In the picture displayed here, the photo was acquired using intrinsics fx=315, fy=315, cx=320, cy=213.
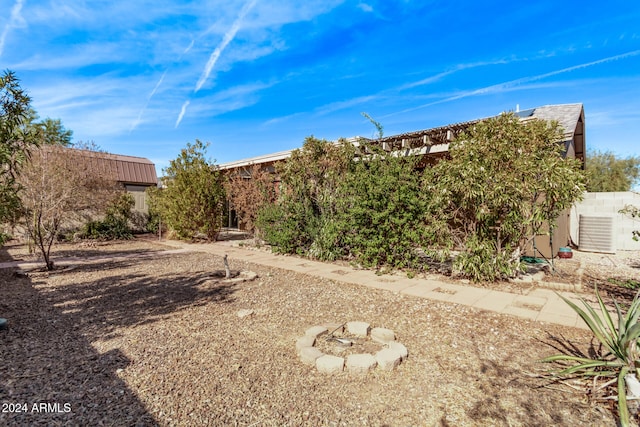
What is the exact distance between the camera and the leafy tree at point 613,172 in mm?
20531

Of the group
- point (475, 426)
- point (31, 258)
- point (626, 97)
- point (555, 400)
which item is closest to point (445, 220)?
point (555, 400)

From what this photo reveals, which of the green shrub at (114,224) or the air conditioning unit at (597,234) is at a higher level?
the green shrub at (114,224)

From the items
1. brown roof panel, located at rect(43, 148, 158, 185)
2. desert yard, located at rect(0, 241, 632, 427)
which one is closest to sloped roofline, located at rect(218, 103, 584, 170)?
desert yard, located at rect(0, 241, 632, 427)

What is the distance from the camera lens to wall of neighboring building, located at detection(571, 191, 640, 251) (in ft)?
36.1

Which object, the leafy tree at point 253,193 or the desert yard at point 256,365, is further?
the leafy tree at point 253,193

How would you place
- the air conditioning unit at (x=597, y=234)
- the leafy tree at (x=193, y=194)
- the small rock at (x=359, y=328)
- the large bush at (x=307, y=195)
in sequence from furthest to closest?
the leafy tree at (x=193, y=194) → the air conditioning unit at (x=597, y=234) → the large bush at (x=307, y=195) → the small rock at (x=359, y=328)

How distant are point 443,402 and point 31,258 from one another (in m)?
11.2

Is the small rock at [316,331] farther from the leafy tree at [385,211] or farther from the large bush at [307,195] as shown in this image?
the large bush at [307,195]

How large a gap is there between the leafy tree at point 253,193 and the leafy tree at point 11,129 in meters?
6.62

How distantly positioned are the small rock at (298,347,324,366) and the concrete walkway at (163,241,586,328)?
278cm

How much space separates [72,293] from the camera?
18.4 ft

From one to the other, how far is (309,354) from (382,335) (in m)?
0.96

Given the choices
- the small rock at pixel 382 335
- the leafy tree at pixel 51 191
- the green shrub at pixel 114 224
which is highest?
the leafy tree at pixel 51 191

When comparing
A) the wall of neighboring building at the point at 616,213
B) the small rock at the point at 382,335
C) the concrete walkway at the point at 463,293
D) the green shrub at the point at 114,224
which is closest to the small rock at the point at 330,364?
the small rock at the point at 382,335
